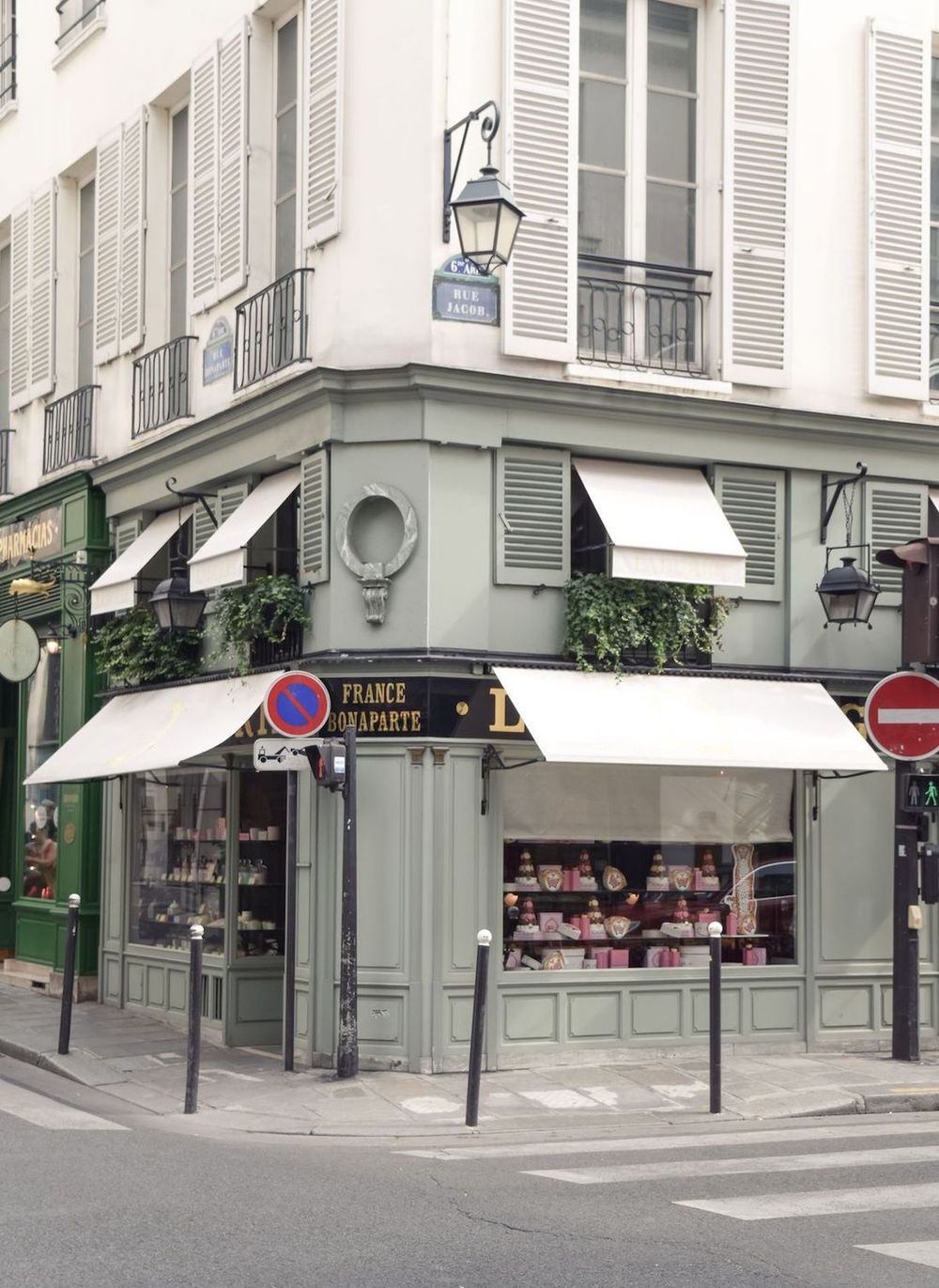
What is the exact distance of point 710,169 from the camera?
14.4m

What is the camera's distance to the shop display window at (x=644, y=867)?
13.5 meters

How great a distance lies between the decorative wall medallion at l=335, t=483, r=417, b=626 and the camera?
13.1m

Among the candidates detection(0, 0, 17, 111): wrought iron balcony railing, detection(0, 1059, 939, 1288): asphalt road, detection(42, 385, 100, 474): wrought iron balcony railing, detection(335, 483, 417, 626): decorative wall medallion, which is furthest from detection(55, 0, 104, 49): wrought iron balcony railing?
detection(0, 1059, 939, 1288): asphalt road

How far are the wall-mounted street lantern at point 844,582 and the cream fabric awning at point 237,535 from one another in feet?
13.8

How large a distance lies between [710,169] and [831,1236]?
934cm

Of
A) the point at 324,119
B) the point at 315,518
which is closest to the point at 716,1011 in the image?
the point at 315,518

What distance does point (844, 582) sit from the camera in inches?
544

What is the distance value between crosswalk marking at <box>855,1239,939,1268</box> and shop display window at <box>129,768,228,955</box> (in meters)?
8.33

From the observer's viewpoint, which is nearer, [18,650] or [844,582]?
[844,582]

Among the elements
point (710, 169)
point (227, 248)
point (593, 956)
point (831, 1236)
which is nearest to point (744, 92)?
point (710, 169)

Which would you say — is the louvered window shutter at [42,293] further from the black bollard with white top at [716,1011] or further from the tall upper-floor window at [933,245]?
the black bollard with white top at [716,1011]

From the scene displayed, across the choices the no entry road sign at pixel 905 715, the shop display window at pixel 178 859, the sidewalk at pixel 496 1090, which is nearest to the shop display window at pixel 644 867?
the sidewalk at pixel 496 1090

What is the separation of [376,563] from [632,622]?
196 centimetres

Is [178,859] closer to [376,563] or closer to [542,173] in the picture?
[376,563]
